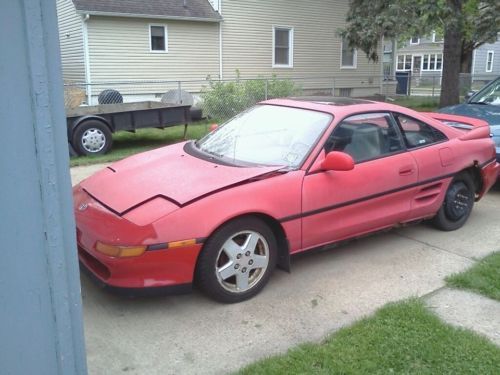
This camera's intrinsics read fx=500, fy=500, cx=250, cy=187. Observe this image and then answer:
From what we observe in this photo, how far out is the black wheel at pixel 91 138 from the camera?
919cm

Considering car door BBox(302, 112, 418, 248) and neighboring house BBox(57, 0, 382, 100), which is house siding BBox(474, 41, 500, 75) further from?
car door BBox(302, 112, 418, 248)

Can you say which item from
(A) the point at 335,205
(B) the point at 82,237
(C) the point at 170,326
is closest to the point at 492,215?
(A) the point at 335,205

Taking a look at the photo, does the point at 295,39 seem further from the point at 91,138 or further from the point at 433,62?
the point at 433,62

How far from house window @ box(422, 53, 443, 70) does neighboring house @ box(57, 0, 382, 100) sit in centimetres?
2915

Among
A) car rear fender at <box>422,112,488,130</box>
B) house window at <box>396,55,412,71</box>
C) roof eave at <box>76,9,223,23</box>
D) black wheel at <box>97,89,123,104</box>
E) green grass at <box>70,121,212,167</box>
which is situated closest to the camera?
car rear fender at <box>422,112,488,130</box>

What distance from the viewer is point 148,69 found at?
56.6ft

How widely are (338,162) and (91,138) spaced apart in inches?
258

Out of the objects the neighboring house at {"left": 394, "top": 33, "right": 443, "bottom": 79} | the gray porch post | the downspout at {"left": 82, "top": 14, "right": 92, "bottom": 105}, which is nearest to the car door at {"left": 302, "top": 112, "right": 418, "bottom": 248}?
the gray porch post

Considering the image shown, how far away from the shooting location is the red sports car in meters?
3.37

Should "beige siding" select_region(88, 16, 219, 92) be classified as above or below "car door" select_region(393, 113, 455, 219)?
above

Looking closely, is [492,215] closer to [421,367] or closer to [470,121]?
[470,121]

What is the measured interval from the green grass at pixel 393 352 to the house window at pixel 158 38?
15.7m

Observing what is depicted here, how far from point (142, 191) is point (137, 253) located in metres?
0.59

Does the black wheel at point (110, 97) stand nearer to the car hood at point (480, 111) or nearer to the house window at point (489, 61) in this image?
the car hood at point (480, 111)
